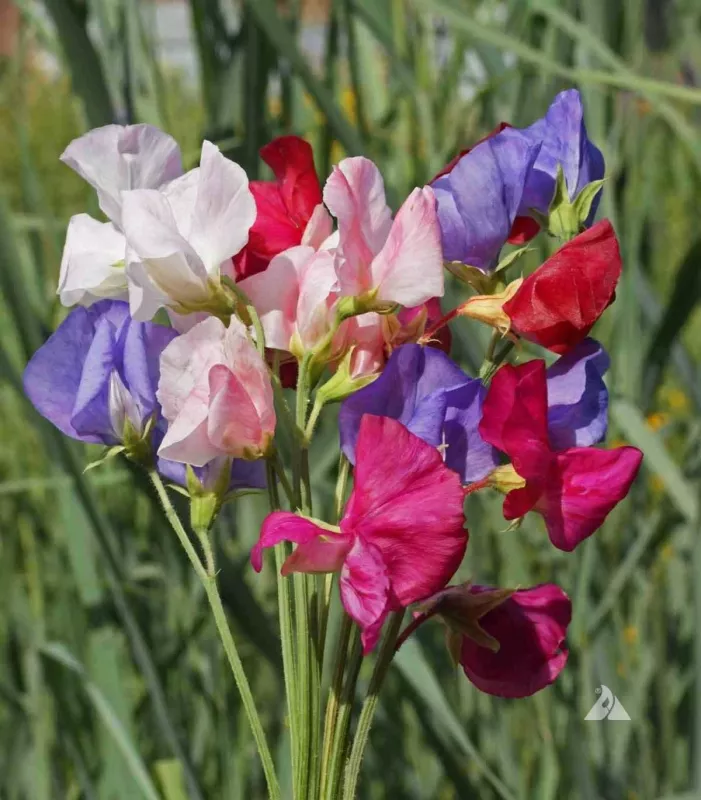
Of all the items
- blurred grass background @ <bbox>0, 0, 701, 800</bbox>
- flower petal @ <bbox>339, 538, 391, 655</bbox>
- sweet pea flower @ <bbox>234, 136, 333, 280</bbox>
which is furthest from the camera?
blurred grass background @ <bbox>0, 0, 701, 800</bbox>

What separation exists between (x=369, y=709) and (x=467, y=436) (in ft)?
0.34

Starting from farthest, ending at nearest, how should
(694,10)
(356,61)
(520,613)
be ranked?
1. (694,10)
2. (356,61)
3. (520,613)

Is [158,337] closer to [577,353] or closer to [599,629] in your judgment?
[577,353]

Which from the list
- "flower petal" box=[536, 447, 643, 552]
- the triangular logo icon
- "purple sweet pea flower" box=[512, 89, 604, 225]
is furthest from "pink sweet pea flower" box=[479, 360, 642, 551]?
the triangular logo icon

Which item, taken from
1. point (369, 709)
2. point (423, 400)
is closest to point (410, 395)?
point (423, 400)

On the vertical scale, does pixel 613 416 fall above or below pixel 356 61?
below

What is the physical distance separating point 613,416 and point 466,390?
446mm

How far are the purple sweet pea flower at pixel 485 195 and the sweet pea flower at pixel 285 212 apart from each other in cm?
5

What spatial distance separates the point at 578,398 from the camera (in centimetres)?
43

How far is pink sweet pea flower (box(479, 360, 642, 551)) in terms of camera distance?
407 mm

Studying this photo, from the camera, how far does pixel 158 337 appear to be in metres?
0.47

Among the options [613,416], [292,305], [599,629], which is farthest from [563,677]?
[292,305]

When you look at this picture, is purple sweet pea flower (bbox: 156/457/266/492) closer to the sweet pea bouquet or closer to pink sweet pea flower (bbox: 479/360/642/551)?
the sweet pea bouquet

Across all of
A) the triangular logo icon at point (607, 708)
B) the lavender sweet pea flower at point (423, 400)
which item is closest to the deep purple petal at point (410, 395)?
the lavender sweet pea flower at point (423, 400)
